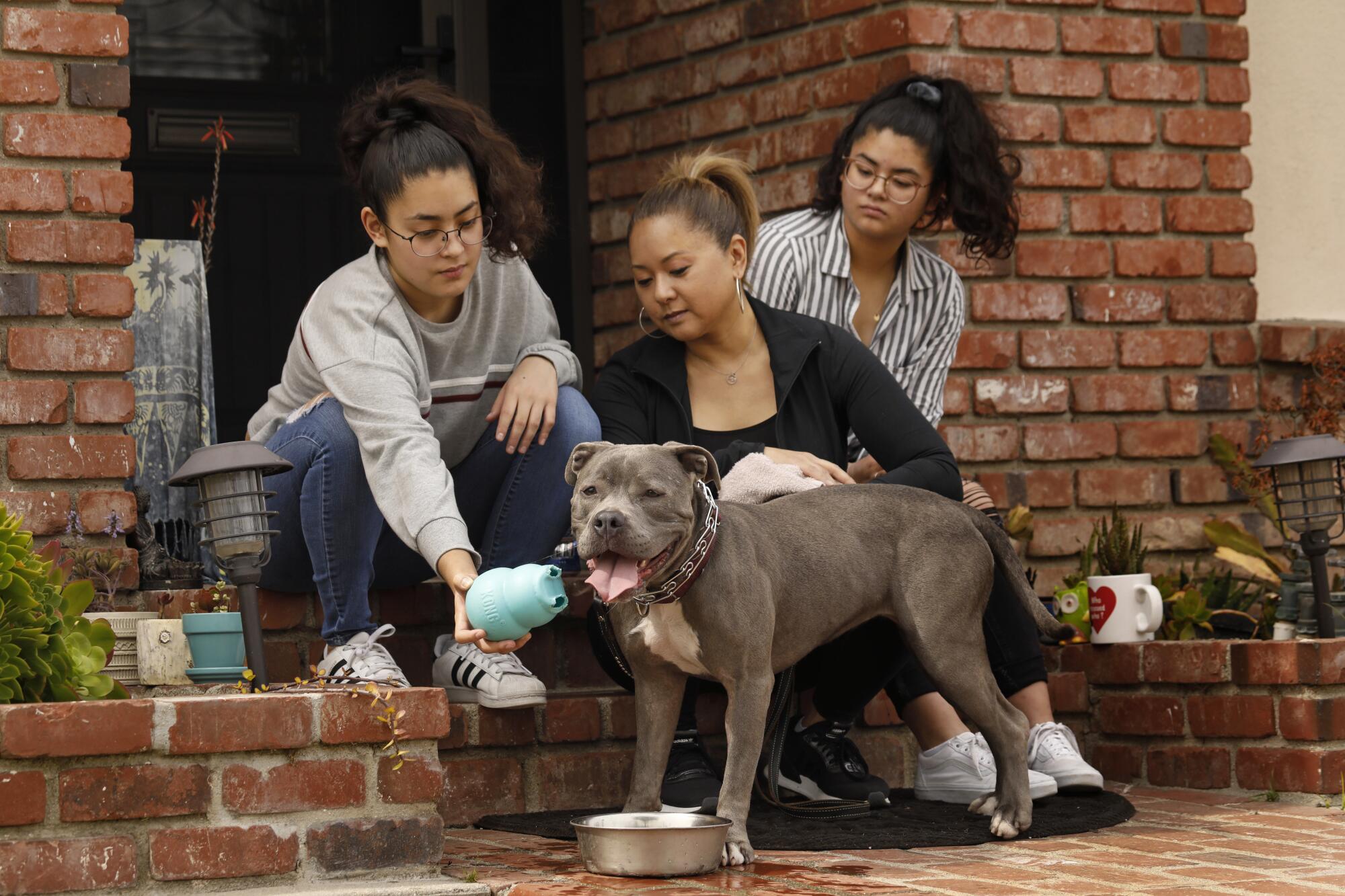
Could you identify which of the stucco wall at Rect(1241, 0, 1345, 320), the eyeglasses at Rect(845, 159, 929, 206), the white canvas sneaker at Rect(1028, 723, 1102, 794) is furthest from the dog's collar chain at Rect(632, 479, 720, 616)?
the stucco wall at Rect(1241, 0, 1345, 320)

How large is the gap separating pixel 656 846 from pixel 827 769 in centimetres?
102

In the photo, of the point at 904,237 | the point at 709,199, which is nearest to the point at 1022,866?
the point at 709,199

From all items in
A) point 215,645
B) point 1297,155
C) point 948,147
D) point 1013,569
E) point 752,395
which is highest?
point 1297,155

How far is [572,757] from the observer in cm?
405

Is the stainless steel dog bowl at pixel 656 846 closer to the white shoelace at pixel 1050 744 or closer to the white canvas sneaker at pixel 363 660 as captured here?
the white canvas sneaker at pixel 363 660

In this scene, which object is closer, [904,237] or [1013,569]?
[1013,569]

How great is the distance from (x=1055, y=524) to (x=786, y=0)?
1871 millimetres

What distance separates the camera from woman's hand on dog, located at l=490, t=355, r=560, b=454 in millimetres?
3889

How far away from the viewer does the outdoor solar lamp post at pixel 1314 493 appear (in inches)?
170

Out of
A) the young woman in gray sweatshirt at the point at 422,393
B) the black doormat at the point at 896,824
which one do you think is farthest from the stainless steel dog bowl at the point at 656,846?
Result: the young woman in gray sweatshirt at the point at 422,393

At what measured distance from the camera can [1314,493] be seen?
14.3 feet

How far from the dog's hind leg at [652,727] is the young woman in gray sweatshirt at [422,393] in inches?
12.3

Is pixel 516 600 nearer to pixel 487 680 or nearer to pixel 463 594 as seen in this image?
pixel 463 594

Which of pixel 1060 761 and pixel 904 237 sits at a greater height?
pixel 904 237
